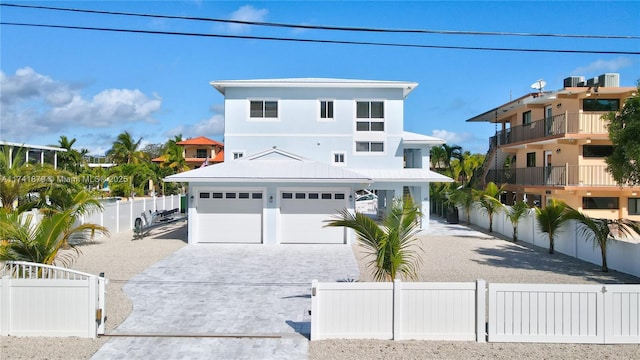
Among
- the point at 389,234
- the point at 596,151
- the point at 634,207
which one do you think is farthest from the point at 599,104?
the point at 389,234

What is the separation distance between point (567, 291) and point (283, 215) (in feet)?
39.9

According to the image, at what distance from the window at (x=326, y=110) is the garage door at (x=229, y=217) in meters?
8.51

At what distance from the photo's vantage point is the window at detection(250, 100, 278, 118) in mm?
24797

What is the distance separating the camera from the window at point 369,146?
82.5ft

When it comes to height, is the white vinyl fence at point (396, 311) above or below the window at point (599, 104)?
below

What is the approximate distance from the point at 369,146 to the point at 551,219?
1138cm

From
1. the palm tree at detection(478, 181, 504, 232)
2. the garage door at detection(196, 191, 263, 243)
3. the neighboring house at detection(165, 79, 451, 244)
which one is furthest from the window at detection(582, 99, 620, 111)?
the garage door at detection(196, 191, 263, 243)

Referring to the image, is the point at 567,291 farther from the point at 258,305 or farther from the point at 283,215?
the point at 283,215

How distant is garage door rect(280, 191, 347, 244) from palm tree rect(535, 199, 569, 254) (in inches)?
292

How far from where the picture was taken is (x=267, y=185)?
701 inches

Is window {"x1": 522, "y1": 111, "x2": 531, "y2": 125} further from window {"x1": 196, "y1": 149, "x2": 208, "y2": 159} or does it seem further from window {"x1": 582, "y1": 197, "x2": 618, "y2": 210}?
window {"x1": 196, "y1": 149, "x2": 208, "y2": 159}

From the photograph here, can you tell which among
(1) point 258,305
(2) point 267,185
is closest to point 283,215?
(2) point 267,185

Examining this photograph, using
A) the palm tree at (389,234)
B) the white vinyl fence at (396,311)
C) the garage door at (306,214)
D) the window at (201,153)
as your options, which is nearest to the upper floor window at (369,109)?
the garage door at (306,214)

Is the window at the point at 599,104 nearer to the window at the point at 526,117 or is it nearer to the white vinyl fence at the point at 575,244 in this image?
the window at the point at 526,117
